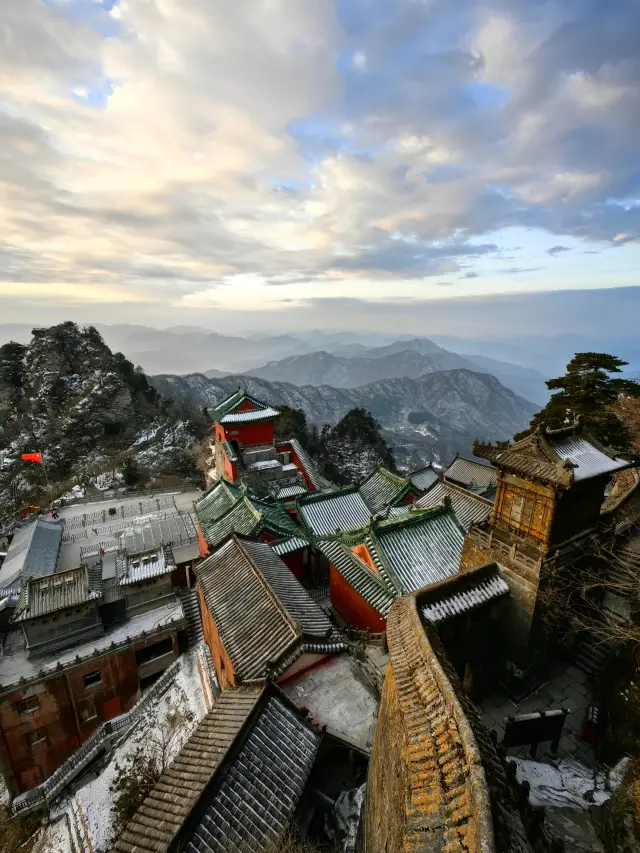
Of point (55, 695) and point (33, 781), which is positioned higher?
point (55, 695)

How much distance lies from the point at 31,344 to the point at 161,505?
53.2 m

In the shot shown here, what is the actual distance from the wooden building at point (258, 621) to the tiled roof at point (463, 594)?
3.99m

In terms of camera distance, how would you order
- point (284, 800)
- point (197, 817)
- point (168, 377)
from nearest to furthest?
1. point (197, 817)
2. point (284, 800)
3. point (168, 377)

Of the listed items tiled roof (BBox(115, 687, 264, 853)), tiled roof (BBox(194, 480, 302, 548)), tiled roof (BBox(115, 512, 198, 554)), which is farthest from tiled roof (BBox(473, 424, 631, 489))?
tiled roof (BBox(115, 512, 198, 554))

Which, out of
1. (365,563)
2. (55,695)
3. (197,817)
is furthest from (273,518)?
(197,817)

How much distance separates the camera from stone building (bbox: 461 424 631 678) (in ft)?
42.6

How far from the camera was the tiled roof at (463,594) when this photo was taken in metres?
12.2

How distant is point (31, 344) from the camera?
7156 cm

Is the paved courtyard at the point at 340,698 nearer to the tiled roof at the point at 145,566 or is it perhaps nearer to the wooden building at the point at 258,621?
the wooden building at the point at 258,621

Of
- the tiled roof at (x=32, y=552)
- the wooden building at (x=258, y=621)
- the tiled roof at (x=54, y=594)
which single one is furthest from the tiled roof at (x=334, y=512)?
the tiled roof at (x=32, y=552)

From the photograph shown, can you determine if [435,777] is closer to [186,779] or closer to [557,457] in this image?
[186,779]

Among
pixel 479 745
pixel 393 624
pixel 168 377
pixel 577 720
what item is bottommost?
pixel 168 377

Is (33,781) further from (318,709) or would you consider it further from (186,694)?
(318,709)

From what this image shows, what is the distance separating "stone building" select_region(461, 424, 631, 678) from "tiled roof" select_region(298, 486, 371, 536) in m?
10.8
